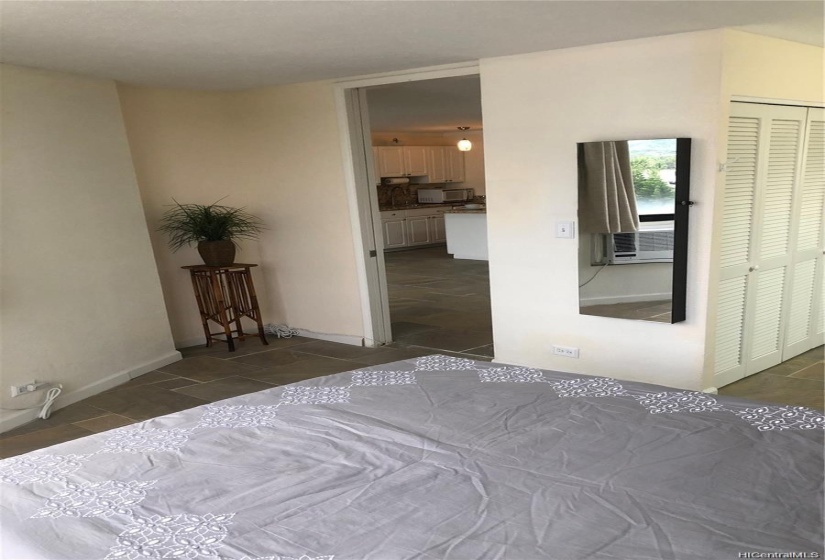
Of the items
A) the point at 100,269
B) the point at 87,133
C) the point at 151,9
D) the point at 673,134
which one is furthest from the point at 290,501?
the point at 87,133

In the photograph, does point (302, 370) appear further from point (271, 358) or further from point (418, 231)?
point (418, 231)

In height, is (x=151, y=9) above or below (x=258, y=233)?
above

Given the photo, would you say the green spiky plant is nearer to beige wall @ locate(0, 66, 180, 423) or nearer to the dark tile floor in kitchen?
beige wall @ locate(0, 66, 180, 423)

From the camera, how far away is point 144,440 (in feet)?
5.89

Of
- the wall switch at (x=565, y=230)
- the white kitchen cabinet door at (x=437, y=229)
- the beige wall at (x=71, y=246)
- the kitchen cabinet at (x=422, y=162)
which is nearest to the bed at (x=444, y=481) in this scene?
the wall switch at (x=565, y=230)

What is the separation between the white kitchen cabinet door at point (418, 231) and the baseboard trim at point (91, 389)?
7073 mm

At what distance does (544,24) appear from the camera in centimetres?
294

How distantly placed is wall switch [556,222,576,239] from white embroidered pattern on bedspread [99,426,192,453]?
2.75 m

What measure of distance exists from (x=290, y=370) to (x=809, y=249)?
4.11 metres

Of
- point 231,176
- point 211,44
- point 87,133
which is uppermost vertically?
point 211,44

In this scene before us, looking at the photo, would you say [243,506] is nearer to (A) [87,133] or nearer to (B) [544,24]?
(B) [544,24]

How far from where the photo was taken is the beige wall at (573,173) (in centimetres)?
325

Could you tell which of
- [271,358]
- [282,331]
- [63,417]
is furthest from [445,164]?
[63,417]

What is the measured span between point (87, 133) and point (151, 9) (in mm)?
2194
